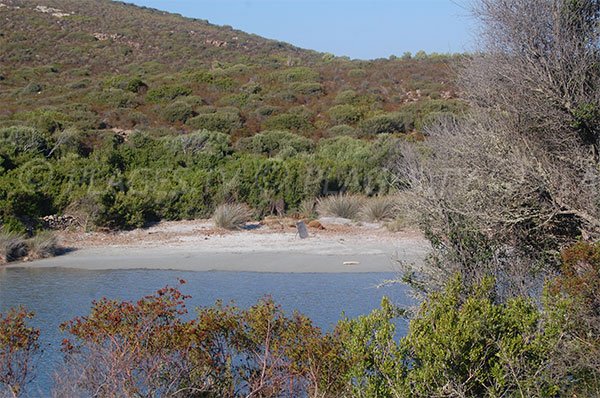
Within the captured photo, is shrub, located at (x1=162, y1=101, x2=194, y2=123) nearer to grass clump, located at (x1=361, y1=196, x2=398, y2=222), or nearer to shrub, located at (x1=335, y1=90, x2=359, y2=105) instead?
shrub, located at (x1=335, y1=90, x2=359, y2=105)

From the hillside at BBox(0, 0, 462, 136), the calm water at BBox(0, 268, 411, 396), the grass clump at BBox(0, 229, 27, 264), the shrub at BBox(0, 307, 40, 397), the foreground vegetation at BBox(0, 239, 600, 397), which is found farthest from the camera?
the hillside at BBox(0, 0, 462, 136)

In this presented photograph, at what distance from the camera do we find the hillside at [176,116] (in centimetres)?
2023

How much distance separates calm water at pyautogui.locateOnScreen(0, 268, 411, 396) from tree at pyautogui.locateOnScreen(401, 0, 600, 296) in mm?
1785

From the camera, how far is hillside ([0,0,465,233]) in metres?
20.2

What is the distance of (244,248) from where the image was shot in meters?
17.2

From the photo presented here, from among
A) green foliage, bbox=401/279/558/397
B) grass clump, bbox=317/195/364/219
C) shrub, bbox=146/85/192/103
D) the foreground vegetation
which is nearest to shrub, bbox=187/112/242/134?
shrub, bbox=146/85/192/103

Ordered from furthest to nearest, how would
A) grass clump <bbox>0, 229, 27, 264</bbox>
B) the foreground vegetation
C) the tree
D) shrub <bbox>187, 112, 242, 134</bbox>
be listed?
shrub <bbox>187, 112, 242, 134</bbox>, grass clump <bbox>0, 229, 27, 264</bbox>, the tree, the foreground vegetation

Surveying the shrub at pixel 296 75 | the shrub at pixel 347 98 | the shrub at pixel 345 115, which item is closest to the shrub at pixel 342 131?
the shrub at pixel 345 115

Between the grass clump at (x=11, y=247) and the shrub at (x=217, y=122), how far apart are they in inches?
659

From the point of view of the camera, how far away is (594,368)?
19.2 feet

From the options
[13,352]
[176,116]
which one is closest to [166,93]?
[176,116]

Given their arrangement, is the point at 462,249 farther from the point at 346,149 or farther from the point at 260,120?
the point at 260,120

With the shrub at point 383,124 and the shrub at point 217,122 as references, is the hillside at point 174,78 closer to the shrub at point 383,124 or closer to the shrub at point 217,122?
the shrub at point 217,122

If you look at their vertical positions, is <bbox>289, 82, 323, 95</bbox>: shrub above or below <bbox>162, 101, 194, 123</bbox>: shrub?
above
